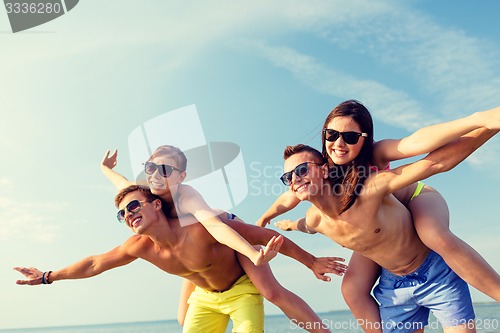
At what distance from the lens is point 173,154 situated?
675 cm

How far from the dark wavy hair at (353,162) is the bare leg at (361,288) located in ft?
3.15

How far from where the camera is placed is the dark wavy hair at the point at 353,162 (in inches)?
212

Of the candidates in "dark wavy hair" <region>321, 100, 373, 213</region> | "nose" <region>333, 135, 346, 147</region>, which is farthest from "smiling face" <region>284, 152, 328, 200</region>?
"nose" <region>333, 135, 346, 147</region>

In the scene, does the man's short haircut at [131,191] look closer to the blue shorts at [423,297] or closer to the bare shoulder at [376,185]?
the bare shoulder at [376,185]

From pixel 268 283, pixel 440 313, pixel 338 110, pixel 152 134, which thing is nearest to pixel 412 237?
pixel 440 313

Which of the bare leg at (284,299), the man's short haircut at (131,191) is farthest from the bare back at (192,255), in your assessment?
the man's short haircut at (131,191)

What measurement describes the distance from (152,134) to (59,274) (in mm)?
2297

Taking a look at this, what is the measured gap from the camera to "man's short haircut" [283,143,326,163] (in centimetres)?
570

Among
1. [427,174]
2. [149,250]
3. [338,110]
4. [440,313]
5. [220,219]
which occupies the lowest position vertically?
[440,313]

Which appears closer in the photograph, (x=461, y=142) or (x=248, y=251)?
(x=461, y=142)

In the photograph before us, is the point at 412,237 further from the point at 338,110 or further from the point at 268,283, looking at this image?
the point at 268,283

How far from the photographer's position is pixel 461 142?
4711mm

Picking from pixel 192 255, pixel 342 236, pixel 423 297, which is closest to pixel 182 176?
pixel 192 255

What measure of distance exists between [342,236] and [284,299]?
149 centimetres
